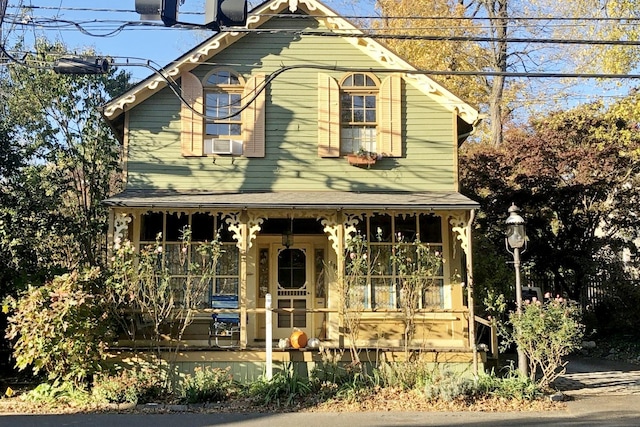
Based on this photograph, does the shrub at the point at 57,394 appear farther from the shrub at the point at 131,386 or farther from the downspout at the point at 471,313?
the downspout at the point at 471,313

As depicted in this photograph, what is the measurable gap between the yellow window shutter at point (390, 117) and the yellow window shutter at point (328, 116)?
93 centimetres

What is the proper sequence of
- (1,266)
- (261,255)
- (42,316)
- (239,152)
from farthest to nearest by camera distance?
1. (261,255)
2. (239,152)
3. (1,266)
4. (42,316)

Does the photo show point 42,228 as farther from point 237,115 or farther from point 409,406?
point 409,406

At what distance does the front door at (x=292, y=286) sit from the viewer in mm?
12938

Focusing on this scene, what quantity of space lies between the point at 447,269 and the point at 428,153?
2.52 m

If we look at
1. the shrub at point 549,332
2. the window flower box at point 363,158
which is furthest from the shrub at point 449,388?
the window flower box at point 363,158

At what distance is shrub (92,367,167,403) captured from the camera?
9.25 metres

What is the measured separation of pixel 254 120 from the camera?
12273 mm

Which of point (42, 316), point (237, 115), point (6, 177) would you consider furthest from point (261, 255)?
point (6, 177)

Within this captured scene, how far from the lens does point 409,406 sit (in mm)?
9195

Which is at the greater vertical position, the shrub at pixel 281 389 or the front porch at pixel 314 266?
the front porch at pixel 314 266

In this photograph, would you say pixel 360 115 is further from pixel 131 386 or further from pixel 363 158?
pixel 131 386

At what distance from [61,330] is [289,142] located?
5788 mm

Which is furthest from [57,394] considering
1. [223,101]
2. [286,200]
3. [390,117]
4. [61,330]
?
[390,117]
